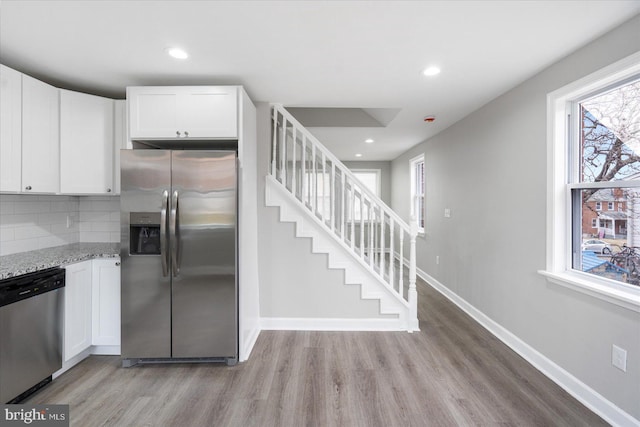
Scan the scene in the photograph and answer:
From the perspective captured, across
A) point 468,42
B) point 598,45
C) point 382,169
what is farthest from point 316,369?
point 382,169

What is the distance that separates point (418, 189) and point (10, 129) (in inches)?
219

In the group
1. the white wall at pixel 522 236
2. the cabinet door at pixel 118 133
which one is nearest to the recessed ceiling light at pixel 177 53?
the cabinet door at pixel 118 133

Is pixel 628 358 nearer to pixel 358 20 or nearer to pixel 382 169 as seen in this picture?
pixel 358 20

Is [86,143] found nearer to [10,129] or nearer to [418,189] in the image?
[10,129]

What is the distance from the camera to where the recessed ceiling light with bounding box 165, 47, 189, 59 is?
210 cm

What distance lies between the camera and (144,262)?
2432mm

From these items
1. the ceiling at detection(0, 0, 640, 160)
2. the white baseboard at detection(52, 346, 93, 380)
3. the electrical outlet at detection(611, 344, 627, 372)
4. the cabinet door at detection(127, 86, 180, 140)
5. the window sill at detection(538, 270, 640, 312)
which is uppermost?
the ceiling at detection(0, 0, 640, 160)

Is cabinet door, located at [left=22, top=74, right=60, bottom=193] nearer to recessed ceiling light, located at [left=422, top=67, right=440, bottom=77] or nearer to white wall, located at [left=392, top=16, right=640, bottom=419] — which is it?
recessed ceiling light, located at [left=422, top=67, right=440, bottom=77]

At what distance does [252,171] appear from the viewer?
117 inches

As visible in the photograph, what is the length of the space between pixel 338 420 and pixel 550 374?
1.75m

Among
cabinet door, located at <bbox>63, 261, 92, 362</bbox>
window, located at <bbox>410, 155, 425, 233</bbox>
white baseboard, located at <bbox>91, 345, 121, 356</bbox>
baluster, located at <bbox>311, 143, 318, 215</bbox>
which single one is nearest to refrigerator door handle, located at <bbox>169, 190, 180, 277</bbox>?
cabinet door, located at <bbox>63, 261, 92, 362</bbox>

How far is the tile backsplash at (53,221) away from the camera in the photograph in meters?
2.44

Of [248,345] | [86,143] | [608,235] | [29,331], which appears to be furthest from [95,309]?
[608,235]

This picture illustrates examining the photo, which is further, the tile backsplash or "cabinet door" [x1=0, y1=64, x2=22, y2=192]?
the tile backsplash
